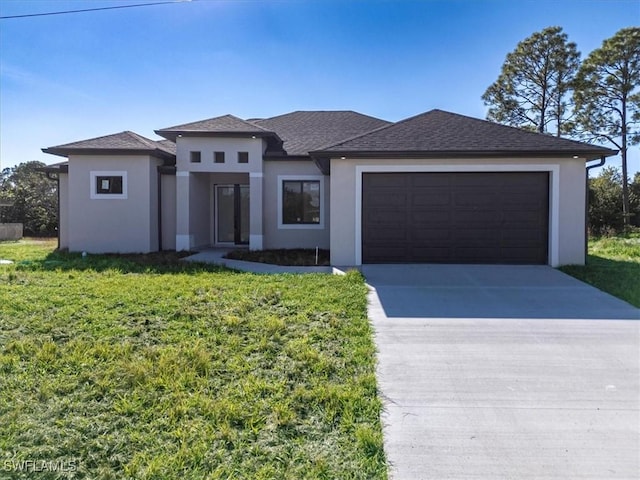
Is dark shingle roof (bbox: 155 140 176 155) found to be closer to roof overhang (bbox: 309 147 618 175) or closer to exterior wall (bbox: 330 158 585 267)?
roof overhang (bbox: 309 147 618 175)

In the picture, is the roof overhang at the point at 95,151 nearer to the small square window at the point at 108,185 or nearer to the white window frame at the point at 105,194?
the white window frame at the point at 105,194

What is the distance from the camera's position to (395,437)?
119 inches

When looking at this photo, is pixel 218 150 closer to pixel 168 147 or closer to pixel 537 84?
pixel 168 147

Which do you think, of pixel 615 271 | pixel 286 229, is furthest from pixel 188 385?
pixel 286 229

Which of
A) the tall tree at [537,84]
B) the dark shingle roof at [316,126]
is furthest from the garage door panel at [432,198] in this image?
the tall tree at [537,84]

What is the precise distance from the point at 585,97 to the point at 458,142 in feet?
65.4

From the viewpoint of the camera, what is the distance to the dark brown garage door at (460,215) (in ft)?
33.3

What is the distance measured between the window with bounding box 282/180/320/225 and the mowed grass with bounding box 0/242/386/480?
6908 millimetres

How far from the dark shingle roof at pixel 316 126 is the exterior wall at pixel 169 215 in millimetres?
4126

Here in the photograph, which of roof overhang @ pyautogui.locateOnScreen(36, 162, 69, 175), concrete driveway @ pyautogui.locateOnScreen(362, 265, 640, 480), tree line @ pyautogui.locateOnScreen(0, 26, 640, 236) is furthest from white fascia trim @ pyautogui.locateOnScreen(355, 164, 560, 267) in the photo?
tree line @ pyautogui.locateOnScreen(0, 26, 640, 236)

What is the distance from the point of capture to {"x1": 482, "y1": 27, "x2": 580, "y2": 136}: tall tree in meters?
24.8

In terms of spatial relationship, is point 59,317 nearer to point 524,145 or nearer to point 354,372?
point 354,372

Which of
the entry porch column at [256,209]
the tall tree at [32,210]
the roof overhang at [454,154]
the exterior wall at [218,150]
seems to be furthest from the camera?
the tall tree at [32,210]

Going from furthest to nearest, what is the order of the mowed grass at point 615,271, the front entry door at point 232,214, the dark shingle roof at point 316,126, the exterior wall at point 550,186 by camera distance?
the front entry door at point 232,214
the dark shingle roof at point 316,126
the exterior wall at point 550,186
the mowed grass at point 615,271
